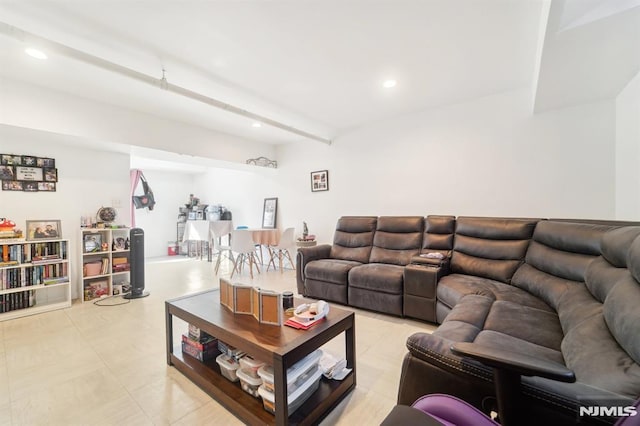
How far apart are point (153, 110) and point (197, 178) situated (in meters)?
4.30

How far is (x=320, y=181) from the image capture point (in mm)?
4785

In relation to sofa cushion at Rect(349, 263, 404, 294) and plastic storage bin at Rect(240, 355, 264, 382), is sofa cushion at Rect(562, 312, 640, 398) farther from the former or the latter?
sofa cushion at Rect(349, 263, 404, 294)

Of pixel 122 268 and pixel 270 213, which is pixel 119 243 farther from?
pixel 270 213

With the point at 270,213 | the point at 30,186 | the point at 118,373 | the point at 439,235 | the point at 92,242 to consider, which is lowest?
the point at 118,373

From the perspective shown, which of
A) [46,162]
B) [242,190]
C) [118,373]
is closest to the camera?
[118,373]

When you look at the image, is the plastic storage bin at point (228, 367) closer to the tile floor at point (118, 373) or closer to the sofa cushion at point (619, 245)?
the tile floor at point (118, 373)

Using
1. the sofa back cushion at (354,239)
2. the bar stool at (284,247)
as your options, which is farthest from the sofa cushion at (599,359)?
the bar stool at (284,247)

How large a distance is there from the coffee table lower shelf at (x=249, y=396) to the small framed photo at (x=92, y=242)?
260cm

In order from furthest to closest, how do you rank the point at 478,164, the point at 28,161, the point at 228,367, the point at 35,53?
1. the point at 478,164
2. the point at 28,161
3. the point at 35,53
4. the point at 228,367

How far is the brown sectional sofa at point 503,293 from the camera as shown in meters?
0.84

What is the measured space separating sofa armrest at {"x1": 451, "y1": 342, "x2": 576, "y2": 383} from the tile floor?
94 cm

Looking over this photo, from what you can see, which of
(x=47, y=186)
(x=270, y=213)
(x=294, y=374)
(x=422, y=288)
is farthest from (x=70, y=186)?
(x=422, y=288)

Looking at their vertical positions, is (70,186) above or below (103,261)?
above

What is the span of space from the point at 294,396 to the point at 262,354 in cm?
30
